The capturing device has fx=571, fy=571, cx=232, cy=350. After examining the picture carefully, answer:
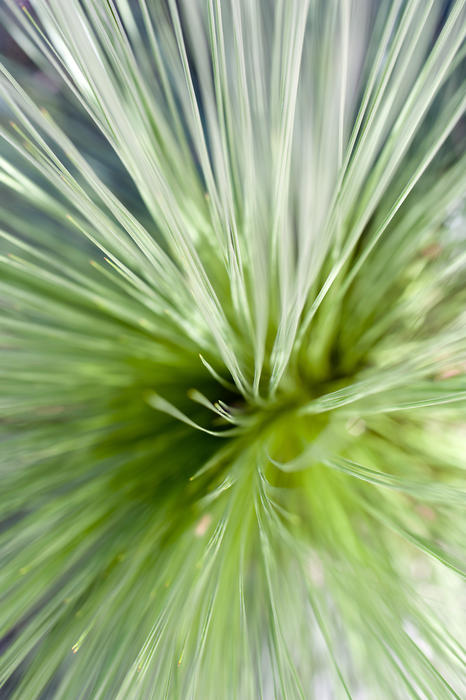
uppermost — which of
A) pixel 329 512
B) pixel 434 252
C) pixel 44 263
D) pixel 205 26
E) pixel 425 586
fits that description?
pixel 205 26

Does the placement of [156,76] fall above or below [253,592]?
above

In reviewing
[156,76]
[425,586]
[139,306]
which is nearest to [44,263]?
[139,306]

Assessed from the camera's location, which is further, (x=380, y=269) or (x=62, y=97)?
(x=62, y=97)

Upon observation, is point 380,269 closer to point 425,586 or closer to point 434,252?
point 434,252

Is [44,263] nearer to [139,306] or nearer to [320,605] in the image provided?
[139,306]

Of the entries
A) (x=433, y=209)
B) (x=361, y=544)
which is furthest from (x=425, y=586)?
(x=433, y=209)

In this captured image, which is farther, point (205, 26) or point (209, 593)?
point (205, 26)
